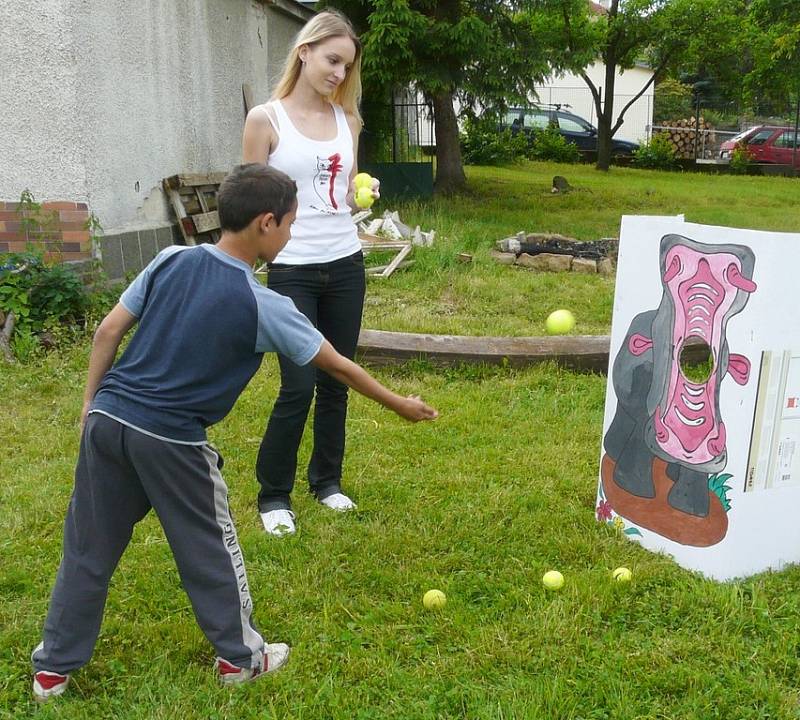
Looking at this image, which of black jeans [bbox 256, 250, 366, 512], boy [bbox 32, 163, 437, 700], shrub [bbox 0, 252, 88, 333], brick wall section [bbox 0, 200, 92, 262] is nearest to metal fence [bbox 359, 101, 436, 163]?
brick wall section [bbox 0, 200, 92, 262]

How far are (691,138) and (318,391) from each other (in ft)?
83.7

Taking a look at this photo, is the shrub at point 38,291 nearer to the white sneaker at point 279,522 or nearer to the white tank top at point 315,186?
the white sneaker at point 279,522

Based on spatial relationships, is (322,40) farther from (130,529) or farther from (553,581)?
(553,581)

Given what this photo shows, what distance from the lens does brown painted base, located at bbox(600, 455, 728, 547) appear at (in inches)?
121

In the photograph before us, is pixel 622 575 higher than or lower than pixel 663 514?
lower

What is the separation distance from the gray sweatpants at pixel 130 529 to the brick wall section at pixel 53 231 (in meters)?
4.44

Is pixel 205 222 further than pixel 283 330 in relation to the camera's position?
Yes

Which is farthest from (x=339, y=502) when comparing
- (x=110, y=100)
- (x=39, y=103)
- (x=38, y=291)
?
(x=110, y=100)

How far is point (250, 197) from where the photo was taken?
2328mm

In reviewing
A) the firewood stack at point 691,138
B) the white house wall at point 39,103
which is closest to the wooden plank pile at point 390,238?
the white house wall at point 39,103

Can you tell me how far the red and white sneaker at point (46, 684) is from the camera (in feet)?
7.98

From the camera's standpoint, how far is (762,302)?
9.25 feet

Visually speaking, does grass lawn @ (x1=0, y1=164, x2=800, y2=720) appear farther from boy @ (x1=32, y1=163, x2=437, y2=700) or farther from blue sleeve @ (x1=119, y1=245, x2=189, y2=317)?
blue sleeve @ (x1=119, y1=245, x2=189, y2=317)

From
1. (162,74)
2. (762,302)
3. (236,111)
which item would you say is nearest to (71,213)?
(162,74)
